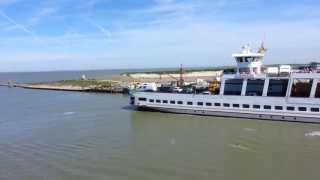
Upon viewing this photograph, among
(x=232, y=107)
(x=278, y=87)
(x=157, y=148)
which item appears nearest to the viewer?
(x=157, y=148)

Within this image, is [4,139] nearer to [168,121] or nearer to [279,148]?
[168,121]

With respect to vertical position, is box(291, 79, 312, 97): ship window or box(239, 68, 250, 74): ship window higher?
box(239, 68, 250, 74): ship window

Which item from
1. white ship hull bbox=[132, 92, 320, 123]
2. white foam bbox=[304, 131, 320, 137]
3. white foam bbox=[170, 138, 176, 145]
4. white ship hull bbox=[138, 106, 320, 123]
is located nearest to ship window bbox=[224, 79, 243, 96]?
white ship hull bbox=[132, 92, 320, 123]

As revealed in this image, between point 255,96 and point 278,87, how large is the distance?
8.05 ft

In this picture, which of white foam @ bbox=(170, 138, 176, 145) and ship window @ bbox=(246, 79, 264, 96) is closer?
white foam @ bbox=(170, 138, 176, 145)

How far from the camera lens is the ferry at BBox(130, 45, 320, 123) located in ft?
142

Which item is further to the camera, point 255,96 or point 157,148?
point 255,96

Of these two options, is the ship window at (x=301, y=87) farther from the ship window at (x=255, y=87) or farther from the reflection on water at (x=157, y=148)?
the ship window at (x=255, y=87)

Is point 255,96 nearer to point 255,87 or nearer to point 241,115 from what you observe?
point 255,87

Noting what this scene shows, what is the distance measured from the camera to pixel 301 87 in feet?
145

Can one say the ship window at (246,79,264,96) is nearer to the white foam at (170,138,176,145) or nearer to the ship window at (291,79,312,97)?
the ship window at (291,79,312,97)

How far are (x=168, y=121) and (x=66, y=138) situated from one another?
1237 centimetres

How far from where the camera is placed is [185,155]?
3081 centimetres

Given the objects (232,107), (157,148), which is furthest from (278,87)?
(157,148)
